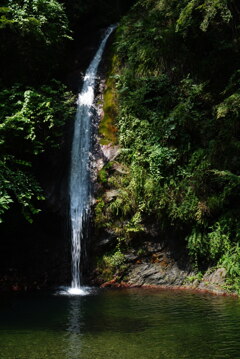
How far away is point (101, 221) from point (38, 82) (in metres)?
6.02

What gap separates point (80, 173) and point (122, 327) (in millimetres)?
7375

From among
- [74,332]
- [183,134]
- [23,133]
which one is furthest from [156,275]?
[23,133]

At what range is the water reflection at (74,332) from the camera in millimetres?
5514

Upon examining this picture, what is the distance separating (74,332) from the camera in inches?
257

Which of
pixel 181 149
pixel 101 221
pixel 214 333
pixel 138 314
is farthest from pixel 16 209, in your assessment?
pixel 214 333

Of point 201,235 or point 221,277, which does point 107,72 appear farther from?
point 221,277

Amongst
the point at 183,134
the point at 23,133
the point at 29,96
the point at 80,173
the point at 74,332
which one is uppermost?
the point at 29,96

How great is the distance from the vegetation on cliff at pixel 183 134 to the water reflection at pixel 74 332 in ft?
12.2

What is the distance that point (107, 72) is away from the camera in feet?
51.2

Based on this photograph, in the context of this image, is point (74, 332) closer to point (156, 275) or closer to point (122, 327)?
point (122, 327)

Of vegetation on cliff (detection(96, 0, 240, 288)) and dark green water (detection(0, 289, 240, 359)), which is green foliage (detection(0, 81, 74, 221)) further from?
dark green water (detection(0, 289, 240, 359))

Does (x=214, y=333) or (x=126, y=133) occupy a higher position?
(x=126, y=133)

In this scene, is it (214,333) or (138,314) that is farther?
(138,314)


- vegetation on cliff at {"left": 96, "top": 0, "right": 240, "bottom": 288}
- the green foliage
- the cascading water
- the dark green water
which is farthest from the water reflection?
vegetation on cliff at {"left": 96, "top": 0, "right": 240, "bottom": 288}
